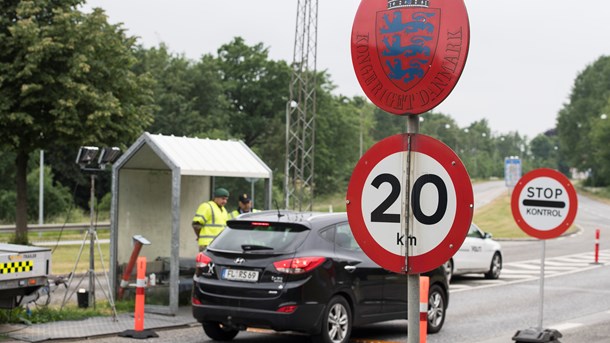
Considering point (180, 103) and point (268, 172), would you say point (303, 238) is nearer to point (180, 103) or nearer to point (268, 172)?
point (268, 172)

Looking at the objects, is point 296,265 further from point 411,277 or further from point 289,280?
point 411,277

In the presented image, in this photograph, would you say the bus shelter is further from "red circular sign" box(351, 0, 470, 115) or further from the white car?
"red circular sign" box(351, 0, 470, 115)

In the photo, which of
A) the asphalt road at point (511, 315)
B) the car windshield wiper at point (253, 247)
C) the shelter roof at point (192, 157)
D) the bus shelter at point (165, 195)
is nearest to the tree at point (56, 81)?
the bus shelter at point (165, 195)

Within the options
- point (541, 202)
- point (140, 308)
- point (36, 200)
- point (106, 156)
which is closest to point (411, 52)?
point (541, 202)

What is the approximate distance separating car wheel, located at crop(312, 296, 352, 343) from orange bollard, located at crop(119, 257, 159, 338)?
217 cm

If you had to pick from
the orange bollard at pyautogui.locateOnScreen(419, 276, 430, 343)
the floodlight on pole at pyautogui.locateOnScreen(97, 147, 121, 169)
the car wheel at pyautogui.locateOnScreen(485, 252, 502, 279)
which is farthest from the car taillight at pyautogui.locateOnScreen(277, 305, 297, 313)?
the car wheel at pyautogui.locateOnScreen(485, 252, 502, 279)

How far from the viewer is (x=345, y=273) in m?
10.7

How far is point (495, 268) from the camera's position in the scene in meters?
21.9

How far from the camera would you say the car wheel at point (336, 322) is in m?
10.3

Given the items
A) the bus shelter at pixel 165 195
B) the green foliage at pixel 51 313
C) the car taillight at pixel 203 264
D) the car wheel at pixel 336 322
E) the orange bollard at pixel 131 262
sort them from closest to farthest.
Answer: the car wheel at pixel 336 322
the car taillight at pixel 203 264
the green foliage at pixel 51 313
the orange bollard at pixel 131 262
the bus shelter at pixel 165 195

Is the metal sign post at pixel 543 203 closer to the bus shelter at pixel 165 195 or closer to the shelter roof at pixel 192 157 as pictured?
the bus shelter at pixel 165 195

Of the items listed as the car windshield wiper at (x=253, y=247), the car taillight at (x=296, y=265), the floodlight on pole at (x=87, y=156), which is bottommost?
the car taillight at (x=296, y=265)

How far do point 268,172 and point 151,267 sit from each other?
2.53 metres

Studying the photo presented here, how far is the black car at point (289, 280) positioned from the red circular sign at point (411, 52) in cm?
655
